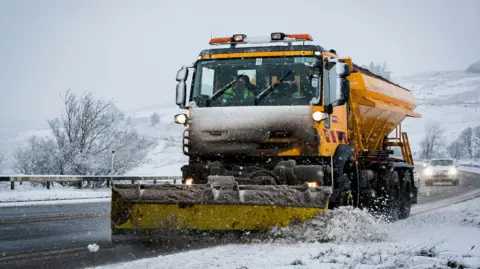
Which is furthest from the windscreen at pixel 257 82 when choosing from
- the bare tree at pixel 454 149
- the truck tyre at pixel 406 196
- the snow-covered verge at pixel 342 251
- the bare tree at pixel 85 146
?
the bare tree at pixel 454 149

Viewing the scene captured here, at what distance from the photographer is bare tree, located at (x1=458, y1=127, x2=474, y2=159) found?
134 metres

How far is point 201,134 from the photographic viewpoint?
10.1 metres

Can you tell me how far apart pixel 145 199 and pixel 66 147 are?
22.0m

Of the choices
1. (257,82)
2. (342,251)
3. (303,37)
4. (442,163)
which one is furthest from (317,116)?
(442,163)

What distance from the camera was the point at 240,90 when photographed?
1028 centimetres

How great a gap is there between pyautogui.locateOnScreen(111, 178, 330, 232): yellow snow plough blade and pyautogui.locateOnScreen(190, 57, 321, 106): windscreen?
1825 mm

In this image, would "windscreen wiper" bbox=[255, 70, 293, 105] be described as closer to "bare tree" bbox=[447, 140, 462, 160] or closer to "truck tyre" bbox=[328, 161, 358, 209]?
"truck tyre" bbox=[328, 161, 358, 209]

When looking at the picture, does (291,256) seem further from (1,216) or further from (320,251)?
(1,216)

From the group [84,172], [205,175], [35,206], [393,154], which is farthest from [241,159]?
[84,172]

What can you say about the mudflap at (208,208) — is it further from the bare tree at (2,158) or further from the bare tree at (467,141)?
the bare tree at (467,141)

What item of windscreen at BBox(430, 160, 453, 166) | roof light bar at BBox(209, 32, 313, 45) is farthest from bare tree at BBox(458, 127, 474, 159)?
roof light bar at BBox(209, 32, 313, 45)

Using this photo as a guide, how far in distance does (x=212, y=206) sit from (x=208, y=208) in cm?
7

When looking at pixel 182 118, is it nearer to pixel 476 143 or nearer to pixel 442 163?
pixel 442 163

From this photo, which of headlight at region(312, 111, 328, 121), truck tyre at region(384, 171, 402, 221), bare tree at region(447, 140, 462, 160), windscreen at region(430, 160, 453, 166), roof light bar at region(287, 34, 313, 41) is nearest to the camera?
headlight at region(312, 111, 328, 121)
